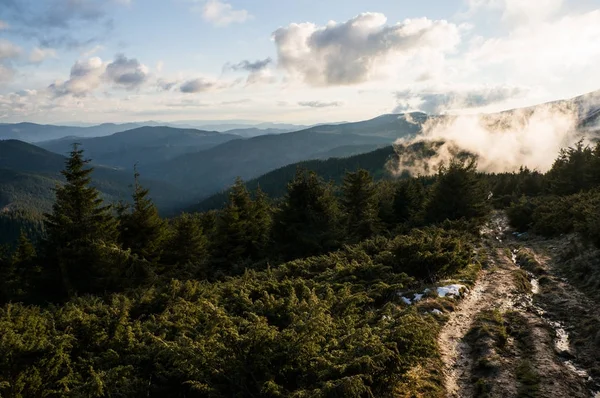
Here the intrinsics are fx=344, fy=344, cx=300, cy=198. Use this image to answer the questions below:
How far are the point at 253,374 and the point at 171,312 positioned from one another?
20.8ft

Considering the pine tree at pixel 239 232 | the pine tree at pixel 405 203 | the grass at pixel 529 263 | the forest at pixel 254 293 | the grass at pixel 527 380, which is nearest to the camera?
the forest at pixel 254 293

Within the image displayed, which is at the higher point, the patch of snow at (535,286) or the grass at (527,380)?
the grass at (527,380)

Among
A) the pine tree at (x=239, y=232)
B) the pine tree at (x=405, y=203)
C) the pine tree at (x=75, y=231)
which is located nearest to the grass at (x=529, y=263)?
the pine tree at (x=405, y=203)

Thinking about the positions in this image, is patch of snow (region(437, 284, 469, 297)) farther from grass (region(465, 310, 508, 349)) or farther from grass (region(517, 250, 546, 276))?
grass (region(517, 250, 546, 276))

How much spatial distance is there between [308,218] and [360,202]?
8.70 meters

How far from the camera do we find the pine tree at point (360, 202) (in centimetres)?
3331

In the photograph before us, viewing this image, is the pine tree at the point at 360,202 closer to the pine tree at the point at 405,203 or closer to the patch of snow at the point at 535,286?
the pine tree at the point at 405,203

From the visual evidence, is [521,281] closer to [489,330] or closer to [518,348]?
[489,330]

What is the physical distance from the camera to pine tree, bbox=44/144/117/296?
83.5 ft

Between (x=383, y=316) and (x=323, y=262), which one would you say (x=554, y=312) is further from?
(x=323, y=262)

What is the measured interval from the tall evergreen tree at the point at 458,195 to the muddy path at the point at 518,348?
1703 cm

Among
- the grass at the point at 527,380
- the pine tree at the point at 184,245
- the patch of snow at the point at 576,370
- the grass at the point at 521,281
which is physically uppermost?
the grass at the point at 527,380

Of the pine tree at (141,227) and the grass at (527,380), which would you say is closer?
the grass at (527,380)

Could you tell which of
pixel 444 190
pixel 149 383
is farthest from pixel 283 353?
pixel 444 190
